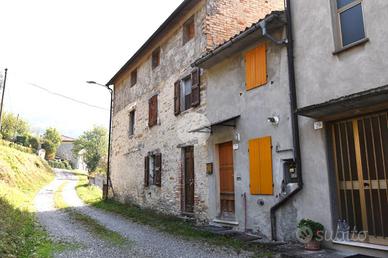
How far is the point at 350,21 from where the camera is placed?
5.97m

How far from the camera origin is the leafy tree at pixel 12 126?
4734 centimetres

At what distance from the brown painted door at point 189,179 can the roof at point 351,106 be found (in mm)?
5479

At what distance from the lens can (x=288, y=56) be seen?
23.1 ft

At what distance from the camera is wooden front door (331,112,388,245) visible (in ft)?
17.8

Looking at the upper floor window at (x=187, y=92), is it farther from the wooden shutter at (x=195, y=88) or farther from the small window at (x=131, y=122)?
the small window at (x=131, y=122)

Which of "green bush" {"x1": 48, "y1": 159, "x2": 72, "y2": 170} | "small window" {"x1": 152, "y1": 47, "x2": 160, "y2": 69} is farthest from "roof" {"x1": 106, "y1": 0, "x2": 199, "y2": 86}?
"green bush" {"x1": 48, "y1": 159, "x2": 72, "y2": 170}

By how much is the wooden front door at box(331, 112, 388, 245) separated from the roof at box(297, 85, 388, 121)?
0.23 meters

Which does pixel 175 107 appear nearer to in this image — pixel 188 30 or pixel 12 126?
pixel 188 30

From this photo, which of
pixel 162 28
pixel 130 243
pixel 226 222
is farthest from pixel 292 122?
pixel 162 28

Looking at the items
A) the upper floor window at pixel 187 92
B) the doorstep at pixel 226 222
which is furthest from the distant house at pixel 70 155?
the doorstep at pixel 226 222

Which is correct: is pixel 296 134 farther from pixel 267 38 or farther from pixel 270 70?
pixel 267 38

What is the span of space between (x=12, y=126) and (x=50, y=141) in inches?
237

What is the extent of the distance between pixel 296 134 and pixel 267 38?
236 centimetres

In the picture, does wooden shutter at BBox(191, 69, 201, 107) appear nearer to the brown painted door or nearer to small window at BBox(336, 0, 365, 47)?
the brown painted door
